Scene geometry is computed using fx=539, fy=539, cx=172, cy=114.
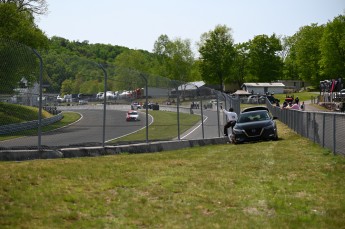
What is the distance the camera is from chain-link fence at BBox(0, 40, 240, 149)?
1188 cm

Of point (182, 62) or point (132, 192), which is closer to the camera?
point (132, 192)

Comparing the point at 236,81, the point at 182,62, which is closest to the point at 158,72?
the point at 182,62

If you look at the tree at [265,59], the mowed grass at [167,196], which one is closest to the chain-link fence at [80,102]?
the mowed grass at [167,196]

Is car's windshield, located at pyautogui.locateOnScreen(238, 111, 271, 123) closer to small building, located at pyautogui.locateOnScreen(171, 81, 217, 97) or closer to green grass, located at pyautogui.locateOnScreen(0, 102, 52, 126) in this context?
small building, located at pyautogui.locateOnScreen(171, 81, 217, 97)

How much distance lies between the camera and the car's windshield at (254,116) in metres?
22.9

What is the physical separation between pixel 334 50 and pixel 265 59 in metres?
28.3

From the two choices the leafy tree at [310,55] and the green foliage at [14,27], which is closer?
the green foliage at [14,27]

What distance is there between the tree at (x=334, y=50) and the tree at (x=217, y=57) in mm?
23733

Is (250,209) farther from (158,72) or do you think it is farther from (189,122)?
(158,72)

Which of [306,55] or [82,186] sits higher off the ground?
[306,55]

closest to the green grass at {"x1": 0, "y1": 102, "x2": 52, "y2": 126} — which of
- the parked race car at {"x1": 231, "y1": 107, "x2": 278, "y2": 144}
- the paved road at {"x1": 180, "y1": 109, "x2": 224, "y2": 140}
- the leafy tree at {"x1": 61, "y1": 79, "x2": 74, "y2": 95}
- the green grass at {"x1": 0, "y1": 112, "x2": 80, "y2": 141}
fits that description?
the green grass at {"x1": 0, "y1": 112, "x2": 80, "y2": 141}

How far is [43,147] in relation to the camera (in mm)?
12695

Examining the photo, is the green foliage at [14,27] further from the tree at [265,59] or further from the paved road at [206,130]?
the tree at [265,59]

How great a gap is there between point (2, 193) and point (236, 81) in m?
131
